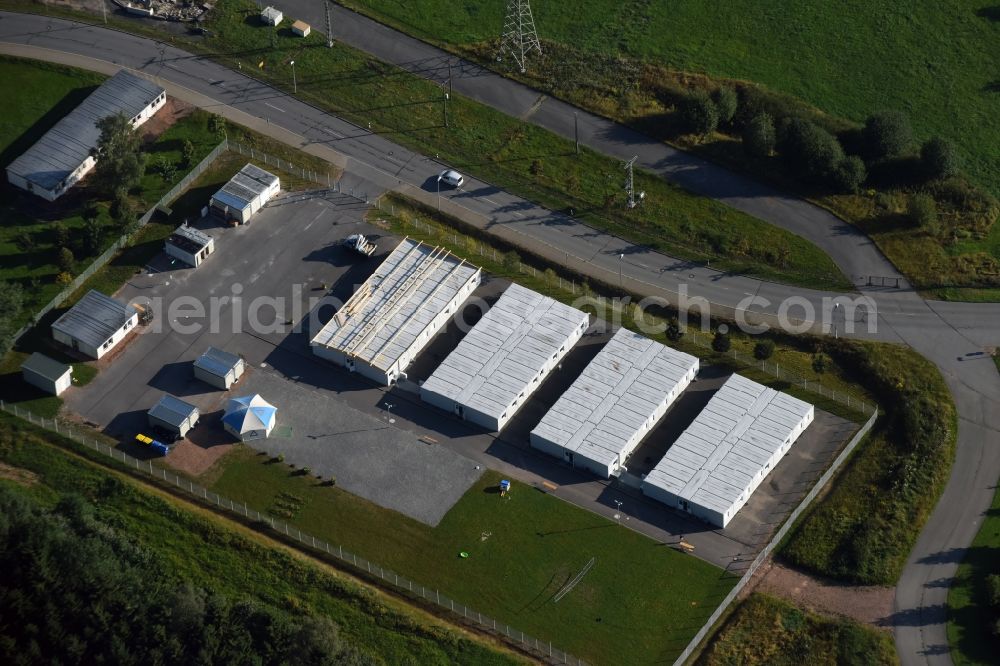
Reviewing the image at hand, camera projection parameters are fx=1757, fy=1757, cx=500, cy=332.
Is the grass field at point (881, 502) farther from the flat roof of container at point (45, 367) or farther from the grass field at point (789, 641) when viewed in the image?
the flat roof of container at point (45, 367)

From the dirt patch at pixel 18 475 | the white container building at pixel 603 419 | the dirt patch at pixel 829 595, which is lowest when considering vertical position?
the dirt patch at pixel 829 595

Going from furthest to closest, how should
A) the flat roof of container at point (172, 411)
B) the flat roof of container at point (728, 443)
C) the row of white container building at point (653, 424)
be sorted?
1. the flat roof of container at point (172, 411)
2. the row of white container building at point (653, 424)
3. the flat roof of container at point (728, 443)

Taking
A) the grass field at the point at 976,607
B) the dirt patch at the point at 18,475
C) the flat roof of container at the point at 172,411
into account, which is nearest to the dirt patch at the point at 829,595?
the grass field at the point at 976,607

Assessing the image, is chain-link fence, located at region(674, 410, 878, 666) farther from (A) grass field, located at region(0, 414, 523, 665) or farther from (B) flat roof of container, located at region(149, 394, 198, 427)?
(B) flat roof of container, located at region(149, 394, 198, 427)

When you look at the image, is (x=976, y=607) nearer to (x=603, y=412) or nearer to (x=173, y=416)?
(x=603, y=412)

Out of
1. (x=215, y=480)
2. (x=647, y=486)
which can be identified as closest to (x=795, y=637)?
(x=647, y=486)

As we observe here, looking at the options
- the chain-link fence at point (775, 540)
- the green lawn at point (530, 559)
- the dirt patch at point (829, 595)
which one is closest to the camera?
the chain-link fence at point (775, 540)

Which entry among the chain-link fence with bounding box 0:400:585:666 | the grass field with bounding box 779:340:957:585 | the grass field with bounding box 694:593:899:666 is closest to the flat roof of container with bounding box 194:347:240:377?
the chain-link fence with bounding box 0:400:585:666
